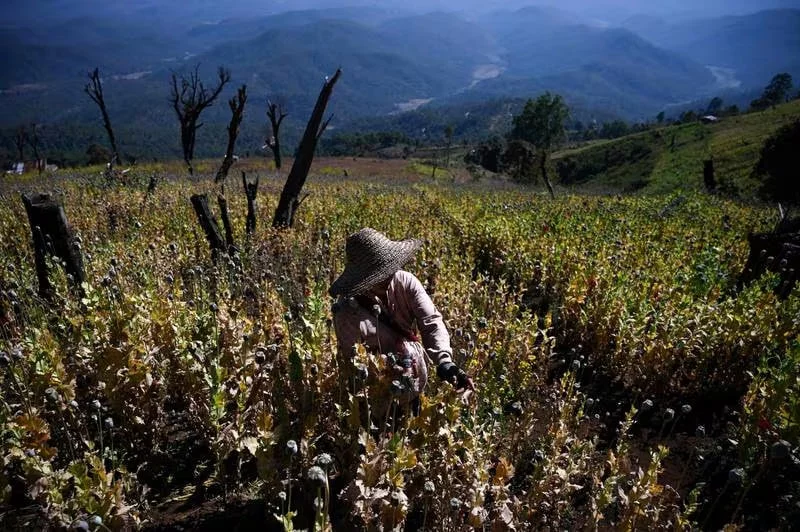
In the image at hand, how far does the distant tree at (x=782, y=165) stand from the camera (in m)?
26.0

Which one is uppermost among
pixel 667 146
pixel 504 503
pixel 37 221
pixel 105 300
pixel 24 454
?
pixel 667 146

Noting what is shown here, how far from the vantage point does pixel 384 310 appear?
3396 mm

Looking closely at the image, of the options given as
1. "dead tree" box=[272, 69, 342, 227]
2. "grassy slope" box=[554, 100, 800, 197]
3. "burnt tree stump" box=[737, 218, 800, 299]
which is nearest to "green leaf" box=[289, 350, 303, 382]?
"burnt tree stump" box=[737, 218, 800, 299]

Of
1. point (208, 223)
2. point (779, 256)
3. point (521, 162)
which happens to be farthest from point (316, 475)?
point (521, 162)

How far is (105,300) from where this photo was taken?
152 inches

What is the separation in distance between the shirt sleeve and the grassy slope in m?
28.7

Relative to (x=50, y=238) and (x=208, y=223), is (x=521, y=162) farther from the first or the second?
(x=50, y=238)

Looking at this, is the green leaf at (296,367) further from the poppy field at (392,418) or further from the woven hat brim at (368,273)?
the woven hat brim at (368,273)

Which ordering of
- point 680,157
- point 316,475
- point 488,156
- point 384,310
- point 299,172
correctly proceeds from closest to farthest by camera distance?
point 316,475, point 384,310, point 299,172, point 680,157, point 488,156

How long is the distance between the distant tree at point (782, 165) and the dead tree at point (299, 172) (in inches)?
1053

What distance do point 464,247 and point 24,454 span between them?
7111 millimetres

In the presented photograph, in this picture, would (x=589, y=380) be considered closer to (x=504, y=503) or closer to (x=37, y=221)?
(x=504, y=503)

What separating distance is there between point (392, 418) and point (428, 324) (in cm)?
70

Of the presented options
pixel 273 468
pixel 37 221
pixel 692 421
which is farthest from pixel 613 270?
pixel 37 221
